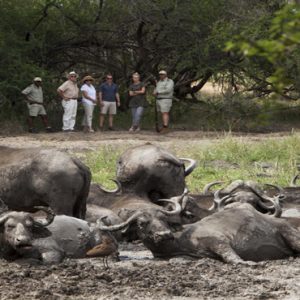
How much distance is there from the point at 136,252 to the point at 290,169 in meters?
7.84

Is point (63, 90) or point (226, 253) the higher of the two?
point (63, 90)

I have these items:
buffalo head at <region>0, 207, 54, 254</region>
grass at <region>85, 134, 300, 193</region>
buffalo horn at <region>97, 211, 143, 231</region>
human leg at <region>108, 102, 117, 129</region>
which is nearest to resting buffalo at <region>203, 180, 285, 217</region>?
buffalo horn at <region>97, 211, 143, 231</region>

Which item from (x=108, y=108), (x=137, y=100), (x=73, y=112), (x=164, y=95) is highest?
(x=164, y=95)

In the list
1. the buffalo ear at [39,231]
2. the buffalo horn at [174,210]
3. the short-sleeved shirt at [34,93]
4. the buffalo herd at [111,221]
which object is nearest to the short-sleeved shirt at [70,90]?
the short-sleeved shirt at [34,93]

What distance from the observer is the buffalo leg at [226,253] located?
33.6 feet

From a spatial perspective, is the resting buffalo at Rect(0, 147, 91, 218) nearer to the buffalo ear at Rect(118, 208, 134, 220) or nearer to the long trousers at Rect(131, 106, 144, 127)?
the buffalo ear at Rect(118, 208, 134, 220)

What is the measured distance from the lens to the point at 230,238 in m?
10.7

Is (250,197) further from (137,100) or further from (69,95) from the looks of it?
(137,100)

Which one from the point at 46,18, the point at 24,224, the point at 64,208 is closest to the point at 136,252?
the point at 64,208

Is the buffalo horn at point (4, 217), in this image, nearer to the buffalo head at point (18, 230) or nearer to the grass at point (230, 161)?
the buffalo head at point (18, 230)

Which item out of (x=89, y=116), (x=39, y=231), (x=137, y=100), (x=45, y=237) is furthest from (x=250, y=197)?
(x=137, y=100)

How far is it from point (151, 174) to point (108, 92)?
13786 mm

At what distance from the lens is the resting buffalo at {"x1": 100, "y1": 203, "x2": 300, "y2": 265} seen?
34.7 ft

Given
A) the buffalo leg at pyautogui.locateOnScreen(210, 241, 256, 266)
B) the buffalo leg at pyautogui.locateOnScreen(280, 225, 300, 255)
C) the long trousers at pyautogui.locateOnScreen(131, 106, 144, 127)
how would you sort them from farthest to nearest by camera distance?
the long trousers at pyautogui.locateOnScreen(131, 106, 144, 127), the buffalo leg at pyautogui.locateOnScreen(280, 225, 300, 255), the buffalo leg at pyautogui.locateOnScreen(210, 241, 256, 266)
